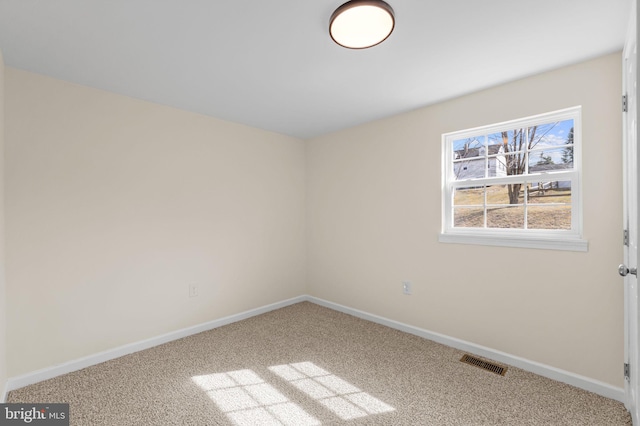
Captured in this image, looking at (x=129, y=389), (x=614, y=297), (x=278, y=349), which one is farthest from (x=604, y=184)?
(x=129, y=389)

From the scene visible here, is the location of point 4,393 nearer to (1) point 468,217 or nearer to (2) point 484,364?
(2) point 484,364

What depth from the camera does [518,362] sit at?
2363 mm

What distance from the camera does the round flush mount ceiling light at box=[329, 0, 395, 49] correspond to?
1.47m

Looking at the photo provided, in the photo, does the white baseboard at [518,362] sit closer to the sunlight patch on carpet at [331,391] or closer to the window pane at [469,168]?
the sunlight patch on carpet at [331,391]

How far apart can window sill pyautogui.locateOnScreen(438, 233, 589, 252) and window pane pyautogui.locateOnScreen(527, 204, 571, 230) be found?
0.11 m

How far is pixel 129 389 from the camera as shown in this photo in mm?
2109

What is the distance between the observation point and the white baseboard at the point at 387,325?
6.75 ft

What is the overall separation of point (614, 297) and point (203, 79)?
10.7ft

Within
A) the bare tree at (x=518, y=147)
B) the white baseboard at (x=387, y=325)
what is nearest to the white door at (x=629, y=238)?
the white baseboard at (x=387, y=325)

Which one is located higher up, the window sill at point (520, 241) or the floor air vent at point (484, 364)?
the window sill at point (520, 241)

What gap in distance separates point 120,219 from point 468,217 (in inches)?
122

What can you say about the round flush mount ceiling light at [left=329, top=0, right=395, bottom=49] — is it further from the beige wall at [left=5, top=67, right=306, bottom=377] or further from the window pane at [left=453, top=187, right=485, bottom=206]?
the beige wall at [left=5, top=67, right=306, bottom=377]

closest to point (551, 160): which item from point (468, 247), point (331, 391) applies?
point (468, 247)

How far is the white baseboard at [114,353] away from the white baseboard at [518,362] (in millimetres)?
1519
